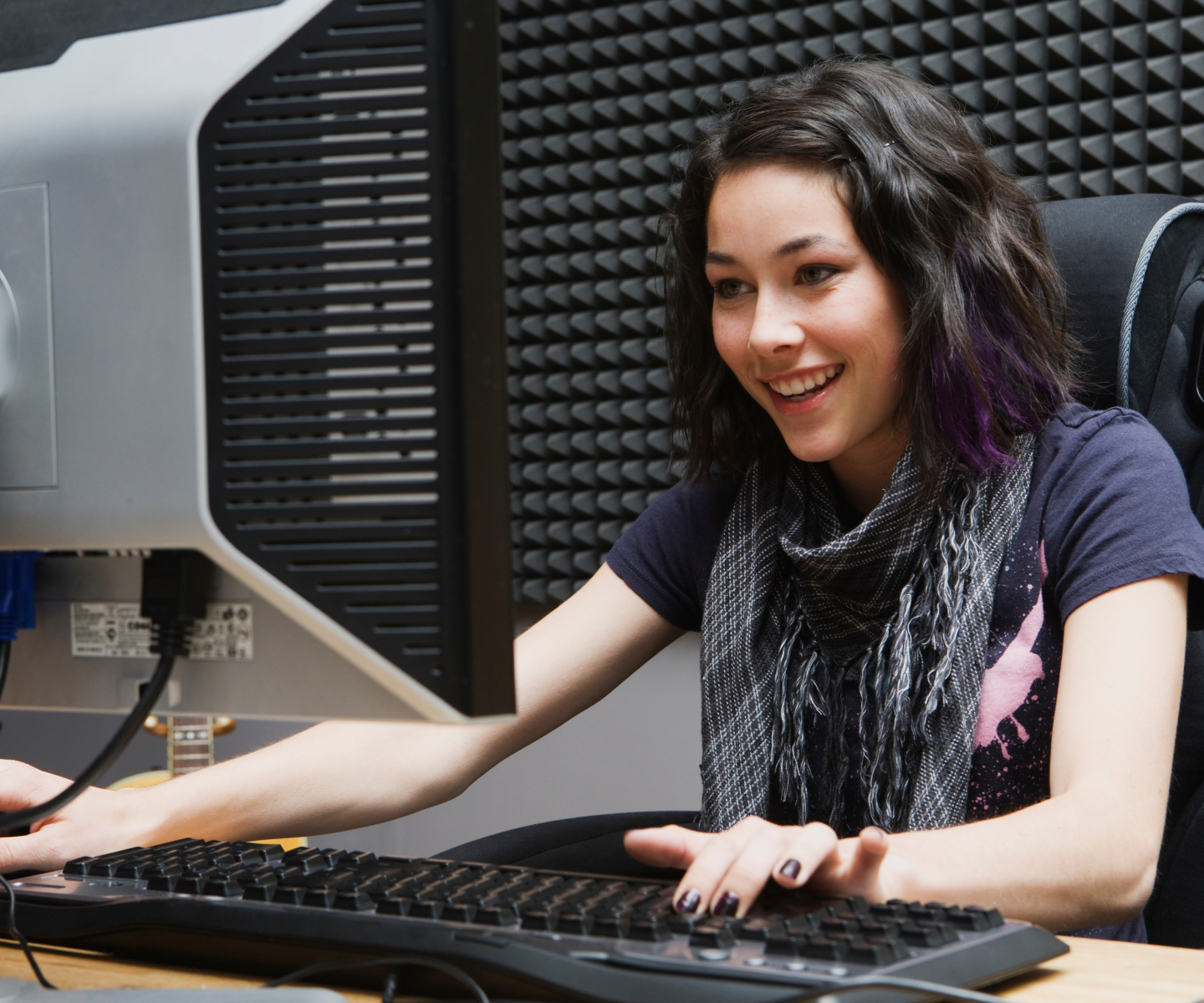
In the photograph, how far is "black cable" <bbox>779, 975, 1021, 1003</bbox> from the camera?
0.49 metres

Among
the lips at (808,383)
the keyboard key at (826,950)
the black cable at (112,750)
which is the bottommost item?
the keyboard key at (826,950)

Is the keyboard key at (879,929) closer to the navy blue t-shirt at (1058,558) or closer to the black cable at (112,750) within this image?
the black cable at (112,750)

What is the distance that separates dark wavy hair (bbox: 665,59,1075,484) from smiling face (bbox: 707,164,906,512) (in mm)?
17

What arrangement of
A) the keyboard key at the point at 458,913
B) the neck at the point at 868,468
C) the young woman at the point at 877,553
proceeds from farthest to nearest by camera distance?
the neck at the point at 868,468
the young woman at the point at 877,553
the keyboard key at the point at 458,913

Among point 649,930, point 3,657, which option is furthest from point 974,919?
point 3,657

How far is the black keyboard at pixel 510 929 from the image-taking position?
1.72 ft

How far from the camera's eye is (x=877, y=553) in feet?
3.76

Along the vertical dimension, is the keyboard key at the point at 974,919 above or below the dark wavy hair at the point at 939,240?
below

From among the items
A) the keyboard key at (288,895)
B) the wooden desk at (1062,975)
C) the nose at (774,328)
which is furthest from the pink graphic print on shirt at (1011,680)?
the keyboard key at (288,895)

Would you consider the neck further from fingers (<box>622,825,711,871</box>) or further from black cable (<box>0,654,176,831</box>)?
black cable (<box>0,654,176,831</box>)

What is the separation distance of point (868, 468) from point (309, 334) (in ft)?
2.66

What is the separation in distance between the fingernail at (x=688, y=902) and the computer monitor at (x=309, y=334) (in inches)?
6.1

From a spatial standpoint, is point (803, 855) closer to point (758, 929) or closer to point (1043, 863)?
point (758, 929)

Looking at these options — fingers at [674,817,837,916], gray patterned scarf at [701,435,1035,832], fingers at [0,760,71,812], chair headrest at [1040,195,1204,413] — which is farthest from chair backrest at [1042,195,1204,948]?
fingers at [0,760,71,812]
